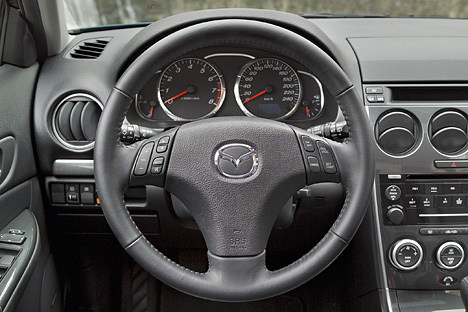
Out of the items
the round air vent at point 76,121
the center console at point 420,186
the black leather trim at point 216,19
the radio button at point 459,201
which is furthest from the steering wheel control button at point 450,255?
the round air vent at point 76,121

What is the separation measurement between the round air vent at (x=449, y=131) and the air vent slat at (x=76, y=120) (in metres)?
1.07

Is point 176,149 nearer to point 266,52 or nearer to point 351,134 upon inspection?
point 351,134

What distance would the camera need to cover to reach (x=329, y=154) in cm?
111

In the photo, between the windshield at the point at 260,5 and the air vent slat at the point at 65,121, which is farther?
the windshield at the point at 260,5

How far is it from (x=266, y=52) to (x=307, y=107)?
0.22m

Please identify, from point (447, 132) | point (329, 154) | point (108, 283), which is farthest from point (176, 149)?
point (108, 283)

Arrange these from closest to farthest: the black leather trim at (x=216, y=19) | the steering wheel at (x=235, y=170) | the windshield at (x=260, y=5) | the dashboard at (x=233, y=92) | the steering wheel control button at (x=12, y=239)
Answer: the steering wheel at (x=235, y=170) < the steering wheel control button at (x=12, y=239) < the black leather trim at (x=216, y=19) < the dashboard at (x=233, y=92) < the windshield at (x=260, y=5)

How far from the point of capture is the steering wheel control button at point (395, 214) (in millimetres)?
1433

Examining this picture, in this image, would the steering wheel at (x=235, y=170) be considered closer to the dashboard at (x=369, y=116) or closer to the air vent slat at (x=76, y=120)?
the dashboard at (x=369, y=116)

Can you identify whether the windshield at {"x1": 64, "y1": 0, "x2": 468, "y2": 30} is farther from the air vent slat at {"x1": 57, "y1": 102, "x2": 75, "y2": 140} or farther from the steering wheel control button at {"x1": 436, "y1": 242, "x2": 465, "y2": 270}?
the steering wheel control button at {"x1": 436, "y1": 242, "x2": 465, "y2": 270}

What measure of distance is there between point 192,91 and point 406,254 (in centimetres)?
84

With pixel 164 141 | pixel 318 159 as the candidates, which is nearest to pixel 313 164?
pixel 318 159

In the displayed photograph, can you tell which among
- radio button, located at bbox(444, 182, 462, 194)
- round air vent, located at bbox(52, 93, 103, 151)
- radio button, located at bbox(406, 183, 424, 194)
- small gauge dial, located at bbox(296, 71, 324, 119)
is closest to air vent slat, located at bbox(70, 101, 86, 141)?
round air vent, located at bbox(52, 93, 103, 151)

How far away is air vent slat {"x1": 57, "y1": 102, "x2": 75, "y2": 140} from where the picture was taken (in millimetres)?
1452
